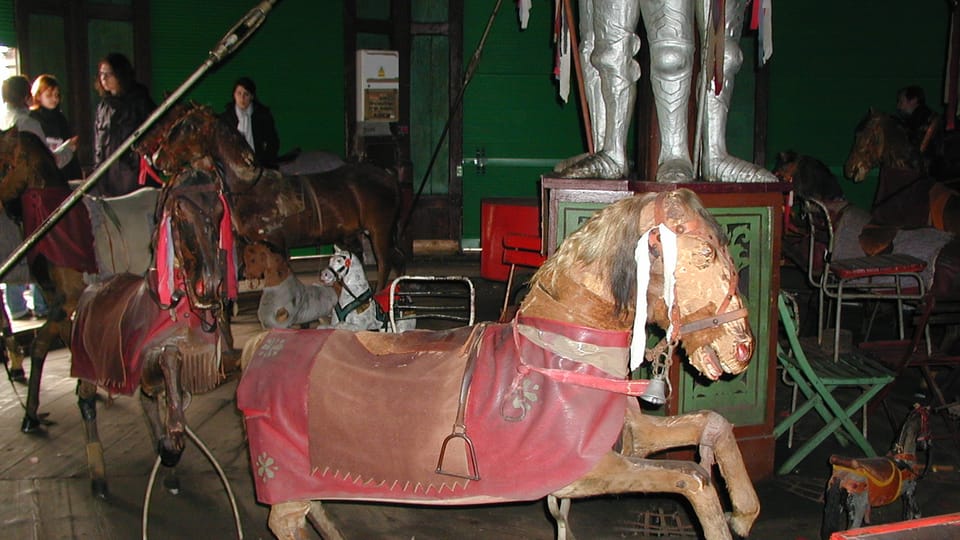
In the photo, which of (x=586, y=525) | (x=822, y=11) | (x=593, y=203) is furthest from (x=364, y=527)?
(x=822, y=11)

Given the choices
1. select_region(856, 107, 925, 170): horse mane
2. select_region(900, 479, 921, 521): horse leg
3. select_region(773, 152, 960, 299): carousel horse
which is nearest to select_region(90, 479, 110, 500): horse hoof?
select_region(900, 479, 921, 521): horse leg

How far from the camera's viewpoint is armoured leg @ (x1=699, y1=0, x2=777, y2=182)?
4.46m

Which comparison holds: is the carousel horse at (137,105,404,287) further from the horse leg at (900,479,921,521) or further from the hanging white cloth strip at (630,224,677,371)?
the horse leg at (900,479,921,521)

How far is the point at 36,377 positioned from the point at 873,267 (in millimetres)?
5186

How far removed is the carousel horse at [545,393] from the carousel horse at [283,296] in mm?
2928

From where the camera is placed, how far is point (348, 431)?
301cm

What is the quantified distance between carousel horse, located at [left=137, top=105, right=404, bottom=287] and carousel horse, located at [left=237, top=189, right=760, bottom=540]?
3507 millimetres

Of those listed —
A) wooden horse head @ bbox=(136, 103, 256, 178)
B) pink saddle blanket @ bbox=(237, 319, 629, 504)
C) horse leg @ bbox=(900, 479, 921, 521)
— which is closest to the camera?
pink saddle blanket @ bbox=(237, 319, 629, 504)

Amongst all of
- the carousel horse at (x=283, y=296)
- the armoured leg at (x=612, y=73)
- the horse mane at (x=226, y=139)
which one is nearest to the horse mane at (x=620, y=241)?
the armoured leg at (x=612, y=73)

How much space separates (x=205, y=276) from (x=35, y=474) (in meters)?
1.92

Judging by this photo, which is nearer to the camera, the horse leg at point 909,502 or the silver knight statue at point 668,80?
the horse leg at point 909,502

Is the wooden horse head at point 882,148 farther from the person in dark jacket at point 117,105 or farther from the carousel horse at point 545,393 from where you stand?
the person in dark jacket at point 117,105

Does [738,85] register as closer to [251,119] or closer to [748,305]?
[251,119]

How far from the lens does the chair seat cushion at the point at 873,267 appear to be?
506cm
